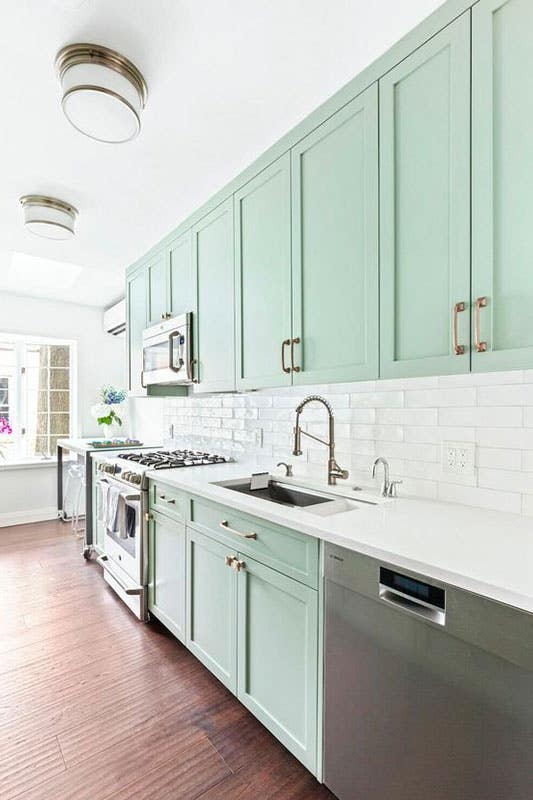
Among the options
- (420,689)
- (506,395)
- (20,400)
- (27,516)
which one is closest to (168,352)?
(506,395)

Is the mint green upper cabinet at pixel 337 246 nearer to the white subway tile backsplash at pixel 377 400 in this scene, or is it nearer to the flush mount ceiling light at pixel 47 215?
the white subway tile backsplash at pixel 377 400

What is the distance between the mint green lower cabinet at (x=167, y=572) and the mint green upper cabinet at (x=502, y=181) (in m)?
1.62

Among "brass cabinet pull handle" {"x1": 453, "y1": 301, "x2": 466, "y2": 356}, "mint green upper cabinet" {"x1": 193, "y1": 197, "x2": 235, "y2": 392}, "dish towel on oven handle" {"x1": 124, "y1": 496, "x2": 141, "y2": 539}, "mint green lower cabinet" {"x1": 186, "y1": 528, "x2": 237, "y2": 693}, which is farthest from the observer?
"dish towel on oven handle" {"x1": 124, "y1": 496, "x2": 141, "y2": 539}

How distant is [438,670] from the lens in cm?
95

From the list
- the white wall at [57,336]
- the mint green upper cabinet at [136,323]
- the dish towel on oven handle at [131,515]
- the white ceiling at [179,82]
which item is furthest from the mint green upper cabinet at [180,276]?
the white wall at [57,336]

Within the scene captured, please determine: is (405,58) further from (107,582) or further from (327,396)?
(107,582)

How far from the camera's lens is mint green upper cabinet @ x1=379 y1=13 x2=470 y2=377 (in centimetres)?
117

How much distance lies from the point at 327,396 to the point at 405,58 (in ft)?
4.31

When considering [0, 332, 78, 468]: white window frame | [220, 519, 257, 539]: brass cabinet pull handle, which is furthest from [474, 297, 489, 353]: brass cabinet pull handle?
[0, 332, 78, 468]: white window frame

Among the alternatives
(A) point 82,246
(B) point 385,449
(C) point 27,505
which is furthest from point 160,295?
(C) point 27,505

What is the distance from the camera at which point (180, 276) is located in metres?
2.62

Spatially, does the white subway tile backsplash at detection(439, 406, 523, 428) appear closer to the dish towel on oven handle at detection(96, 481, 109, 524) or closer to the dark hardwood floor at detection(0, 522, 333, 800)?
the dark hardwood floor at detection(0, 522, 333, 800)

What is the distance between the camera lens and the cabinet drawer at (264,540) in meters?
1.32

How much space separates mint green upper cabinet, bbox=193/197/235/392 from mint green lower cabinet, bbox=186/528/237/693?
0.82 m
